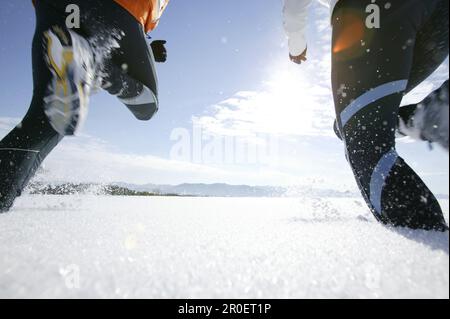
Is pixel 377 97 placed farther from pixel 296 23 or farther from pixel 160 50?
pixel 160 50

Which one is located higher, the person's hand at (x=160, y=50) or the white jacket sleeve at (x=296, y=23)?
the white jacket sleeve at (x=296, y=23)

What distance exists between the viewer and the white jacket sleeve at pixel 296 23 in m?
1.31

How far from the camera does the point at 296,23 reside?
4.48ft

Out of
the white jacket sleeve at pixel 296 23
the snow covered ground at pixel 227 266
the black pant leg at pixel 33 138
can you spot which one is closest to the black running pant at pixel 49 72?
the black pant leg at pixel 33 138

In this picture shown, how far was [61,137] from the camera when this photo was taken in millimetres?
1122

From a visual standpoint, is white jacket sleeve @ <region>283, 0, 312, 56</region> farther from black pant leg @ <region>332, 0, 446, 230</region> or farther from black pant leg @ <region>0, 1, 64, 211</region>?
black pant leg @ <region>0, 1, 64, 211</region>

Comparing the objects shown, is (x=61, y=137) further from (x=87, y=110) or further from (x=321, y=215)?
(x=321, y=215)

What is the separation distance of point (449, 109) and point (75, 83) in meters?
1.08

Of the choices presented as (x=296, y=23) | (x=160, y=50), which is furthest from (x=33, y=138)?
(x=296, y=23)

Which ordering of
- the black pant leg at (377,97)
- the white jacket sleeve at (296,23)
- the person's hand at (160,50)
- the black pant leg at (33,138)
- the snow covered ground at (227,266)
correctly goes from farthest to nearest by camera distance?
the person's hand at (160,50) < the white jacket sleeve at (296,23) < the black pant leg at (33,138) < the black pant leg at (377,97) < the snow covered ground at (227,266)

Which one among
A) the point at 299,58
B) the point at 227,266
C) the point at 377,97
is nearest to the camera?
the point at 227,266

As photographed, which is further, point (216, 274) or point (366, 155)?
point (366, 155)

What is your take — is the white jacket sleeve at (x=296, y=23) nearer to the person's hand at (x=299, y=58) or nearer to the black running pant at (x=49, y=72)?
the person's hand at (x=299, y=58)
